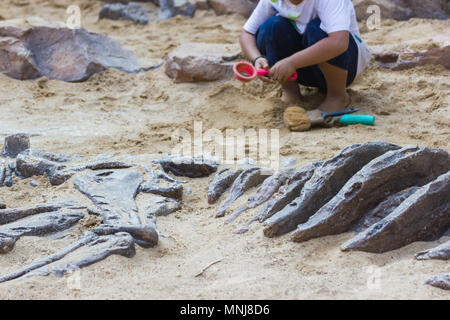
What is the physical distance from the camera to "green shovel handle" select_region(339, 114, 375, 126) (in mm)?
3822

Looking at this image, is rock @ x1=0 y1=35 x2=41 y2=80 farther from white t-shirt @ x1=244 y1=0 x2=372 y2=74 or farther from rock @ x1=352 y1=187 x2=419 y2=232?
rock @ x1=352 y1=187 x2=419 y2=232

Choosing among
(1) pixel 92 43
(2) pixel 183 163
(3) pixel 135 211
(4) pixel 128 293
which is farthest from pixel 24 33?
(4) pixel 128 293

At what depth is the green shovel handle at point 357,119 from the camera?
3822mm

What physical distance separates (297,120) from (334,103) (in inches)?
17.0

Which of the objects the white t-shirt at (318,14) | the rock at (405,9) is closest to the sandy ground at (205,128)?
the rock at (405,9)

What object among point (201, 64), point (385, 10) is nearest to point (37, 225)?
point (201, 64)

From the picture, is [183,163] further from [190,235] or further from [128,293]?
[128,293]

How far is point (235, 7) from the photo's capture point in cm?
692

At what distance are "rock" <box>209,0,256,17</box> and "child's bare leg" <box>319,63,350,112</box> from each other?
3.01 meters

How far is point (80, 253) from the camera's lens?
2.29 m

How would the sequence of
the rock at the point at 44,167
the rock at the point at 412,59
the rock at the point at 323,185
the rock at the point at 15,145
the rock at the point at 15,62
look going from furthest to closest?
the rock at the point at 15,62
the rock at the point at 412,59
the rock at the point at 15,145
the rock at the point at 44,167
the rock at the point at 323,185

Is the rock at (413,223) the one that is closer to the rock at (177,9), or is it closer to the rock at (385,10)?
the rock at (385,10)

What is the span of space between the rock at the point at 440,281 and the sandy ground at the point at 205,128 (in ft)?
0.08

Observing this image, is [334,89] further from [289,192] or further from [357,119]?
[289,192]
